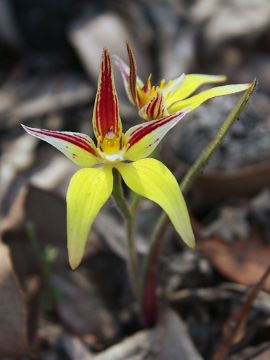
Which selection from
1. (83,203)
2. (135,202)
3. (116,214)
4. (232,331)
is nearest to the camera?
(83,203)

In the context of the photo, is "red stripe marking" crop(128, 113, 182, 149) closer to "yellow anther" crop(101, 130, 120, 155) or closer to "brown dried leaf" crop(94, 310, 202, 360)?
"yellow anther" crop(101, 130, 120, 155)

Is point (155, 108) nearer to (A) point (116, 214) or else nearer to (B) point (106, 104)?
(B) point (106, 104)

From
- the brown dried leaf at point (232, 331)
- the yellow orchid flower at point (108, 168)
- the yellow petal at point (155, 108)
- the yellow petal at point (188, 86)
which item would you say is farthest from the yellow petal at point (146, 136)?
the brown dried leaf at point (232, 331)

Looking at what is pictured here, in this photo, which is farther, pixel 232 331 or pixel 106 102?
pixel 232 331

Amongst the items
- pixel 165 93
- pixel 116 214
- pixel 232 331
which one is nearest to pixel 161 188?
pixel 165 93

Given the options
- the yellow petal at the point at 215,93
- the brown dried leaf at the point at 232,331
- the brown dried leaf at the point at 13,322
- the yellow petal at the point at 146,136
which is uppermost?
the yellow petal at the point at 215,93

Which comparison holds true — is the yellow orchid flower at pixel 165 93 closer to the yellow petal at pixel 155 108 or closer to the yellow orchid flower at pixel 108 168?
the yellow petal at pixel 155 108

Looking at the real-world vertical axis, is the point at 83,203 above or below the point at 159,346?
above
